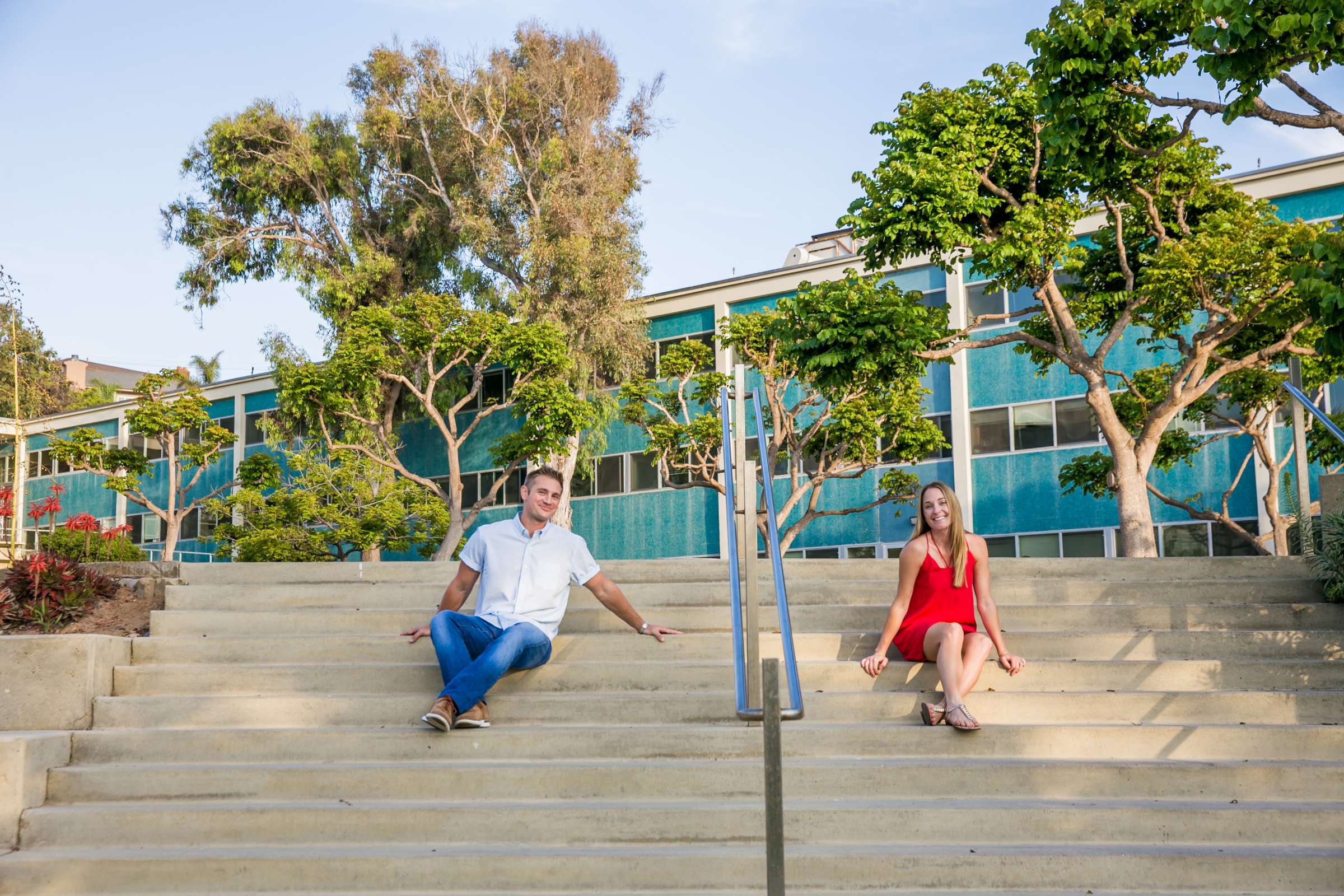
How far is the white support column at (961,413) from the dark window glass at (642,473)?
6.58 metres

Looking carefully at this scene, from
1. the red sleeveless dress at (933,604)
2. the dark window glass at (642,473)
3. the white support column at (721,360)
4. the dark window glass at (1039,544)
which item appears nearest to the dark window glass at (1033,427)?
the dark window glass at (1039,544)

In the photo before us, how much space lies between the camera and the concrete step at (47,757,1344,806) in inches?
173

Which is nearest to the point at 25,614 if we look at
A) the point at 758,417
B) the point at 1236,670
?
the point at 758,417

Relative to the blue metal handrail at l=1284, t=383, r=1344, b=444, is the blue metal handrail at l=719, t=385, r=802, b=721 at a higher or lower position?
lower

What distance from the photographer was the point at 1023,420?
20844 mm

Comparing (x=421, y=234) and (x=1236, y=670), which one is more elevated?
(x=421, y=234)

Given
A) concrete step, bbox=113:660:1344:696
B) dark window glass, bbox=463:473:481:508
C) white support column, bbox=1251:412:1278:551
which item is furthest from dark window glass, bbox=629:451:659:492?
concrete step, bbox=113:660:1344:696

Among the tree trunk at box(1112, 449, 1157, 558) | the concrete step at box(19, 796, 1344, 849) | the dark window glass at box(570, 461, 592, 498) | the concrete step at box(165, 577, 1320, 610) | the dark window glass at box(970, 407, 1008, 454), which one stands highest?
the dark window glass at box(970, 407, 1008, 454)

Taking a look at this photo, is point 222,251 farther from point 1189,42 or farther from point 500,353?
point 1189,42

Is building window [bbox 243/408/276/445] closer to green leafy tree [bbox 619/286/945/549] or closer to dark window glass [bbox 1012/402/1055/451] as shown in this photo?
green leafy tree [bbox 619/286/945/549]

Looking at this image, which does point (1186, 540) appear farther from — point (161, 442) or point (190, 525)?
point (190, 525)

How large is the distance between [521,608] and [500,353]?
16879 mm

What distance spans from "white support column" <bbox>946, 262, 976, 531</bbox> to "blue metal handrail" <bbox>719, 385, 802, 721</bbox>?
16085mm

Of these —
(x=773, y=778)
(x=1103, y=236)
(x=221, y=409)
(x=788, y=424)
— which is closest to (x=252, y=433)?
(x=221, y=409)
